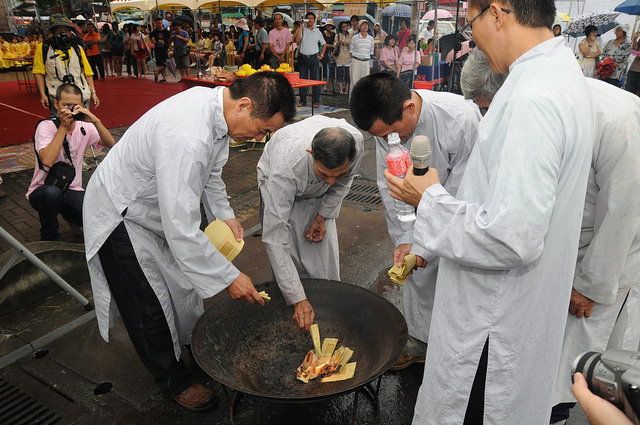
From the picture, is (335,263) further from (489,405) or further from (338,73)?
(338,73)

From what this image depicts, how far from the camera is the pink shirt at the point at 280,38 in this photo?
36.0 ft

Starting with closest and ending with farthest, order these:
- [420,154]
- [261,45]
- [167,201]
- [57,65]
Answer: [420,154]
[167,201]
[57,65]
[261,45]

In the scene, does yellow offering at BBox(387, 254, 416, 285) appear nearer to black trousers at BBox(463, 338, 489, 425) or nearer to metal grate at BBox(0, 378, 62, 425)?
black trousers at BBox(463, 338, 489, 425)

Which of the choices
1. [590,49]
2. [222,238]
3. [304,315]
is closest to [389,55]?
[590,49]

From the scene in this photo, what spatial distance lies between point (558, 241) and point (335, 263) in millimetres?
2052

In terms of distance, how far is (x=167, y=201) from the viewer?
181cm

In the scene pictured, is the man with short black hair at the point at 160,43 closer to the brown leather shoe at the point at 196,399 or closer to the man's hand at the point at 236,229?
the man's hand at the point at 236,229

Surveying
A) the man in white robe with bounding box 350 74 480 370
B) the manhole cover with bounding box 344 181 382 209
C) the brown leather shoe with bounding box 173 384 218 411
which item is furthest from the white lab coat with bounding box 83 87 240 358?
the manhole cover with bounding box 344 181 382 209

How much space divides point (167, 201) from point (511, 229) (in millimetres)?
1324

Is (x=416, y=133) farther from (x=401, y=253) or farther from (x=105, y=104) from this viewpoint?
(x=105, y=104)

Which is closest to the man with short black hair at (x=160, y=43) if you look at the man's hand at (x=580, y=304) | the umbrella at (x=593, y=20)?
the umbrella at (x=593, y=20)

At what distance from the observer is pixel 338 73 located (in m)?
12.9

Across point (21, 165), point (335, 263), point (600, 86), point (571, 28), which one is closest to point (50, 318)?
point (335, 263)

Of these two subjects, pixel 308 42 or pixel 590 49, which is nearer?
pixel 590 49
